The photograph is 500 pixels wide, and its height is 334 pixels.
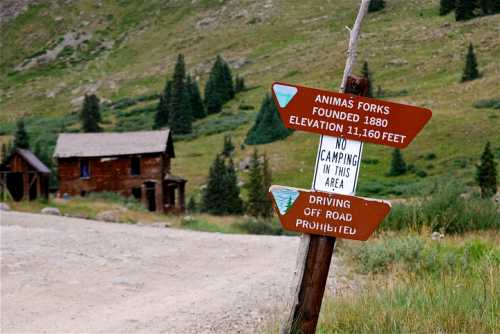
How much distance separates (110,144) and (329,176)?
36.0m

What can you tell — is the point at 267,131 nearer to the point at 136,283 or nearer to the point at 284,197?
the point at 136,283

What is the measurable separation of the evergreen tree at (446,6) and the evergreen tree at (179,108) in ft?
128

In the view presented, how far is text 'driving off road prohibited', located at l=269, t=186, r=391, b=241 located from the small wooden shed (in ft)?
98.5

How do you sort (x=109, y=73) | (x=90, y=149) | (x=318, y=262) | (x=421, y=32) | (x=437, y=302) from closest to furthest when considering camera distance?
(x=318, y=262) → (x=437, y=302) → (x=90, y=149) → (x=421, y=32) → (x=109, y=73)

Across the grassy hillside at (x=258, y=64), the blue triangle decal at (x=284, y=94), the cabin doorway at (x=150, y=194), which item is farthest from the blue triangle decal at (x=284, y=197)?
the cabin doorway at (x=150, y=194)

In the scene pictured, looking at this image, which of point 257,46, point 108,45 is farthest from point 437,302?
point 108,45

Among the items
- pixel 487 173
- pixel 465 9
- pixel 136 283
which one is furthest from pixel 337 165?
pixel 465 9

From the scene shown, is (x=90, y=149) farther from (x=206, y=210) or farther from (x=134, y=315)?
(x=134, y=315)

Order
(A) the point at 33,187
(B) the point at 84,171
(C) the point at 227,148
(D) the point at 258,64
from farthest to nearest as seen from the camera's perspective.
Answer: (D) the point at 258,64 → (C) the point at 227,148 → (B) the point at 84,171 → (A) the point at 33,187

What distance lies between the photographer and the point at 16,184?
34.3 m

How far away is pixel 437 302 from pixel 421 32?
90843 mm

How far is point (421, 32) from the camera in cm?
9200

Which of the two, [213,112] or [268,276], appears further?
[213,112]

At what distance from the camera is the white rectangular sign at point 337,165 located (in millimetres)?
4684
